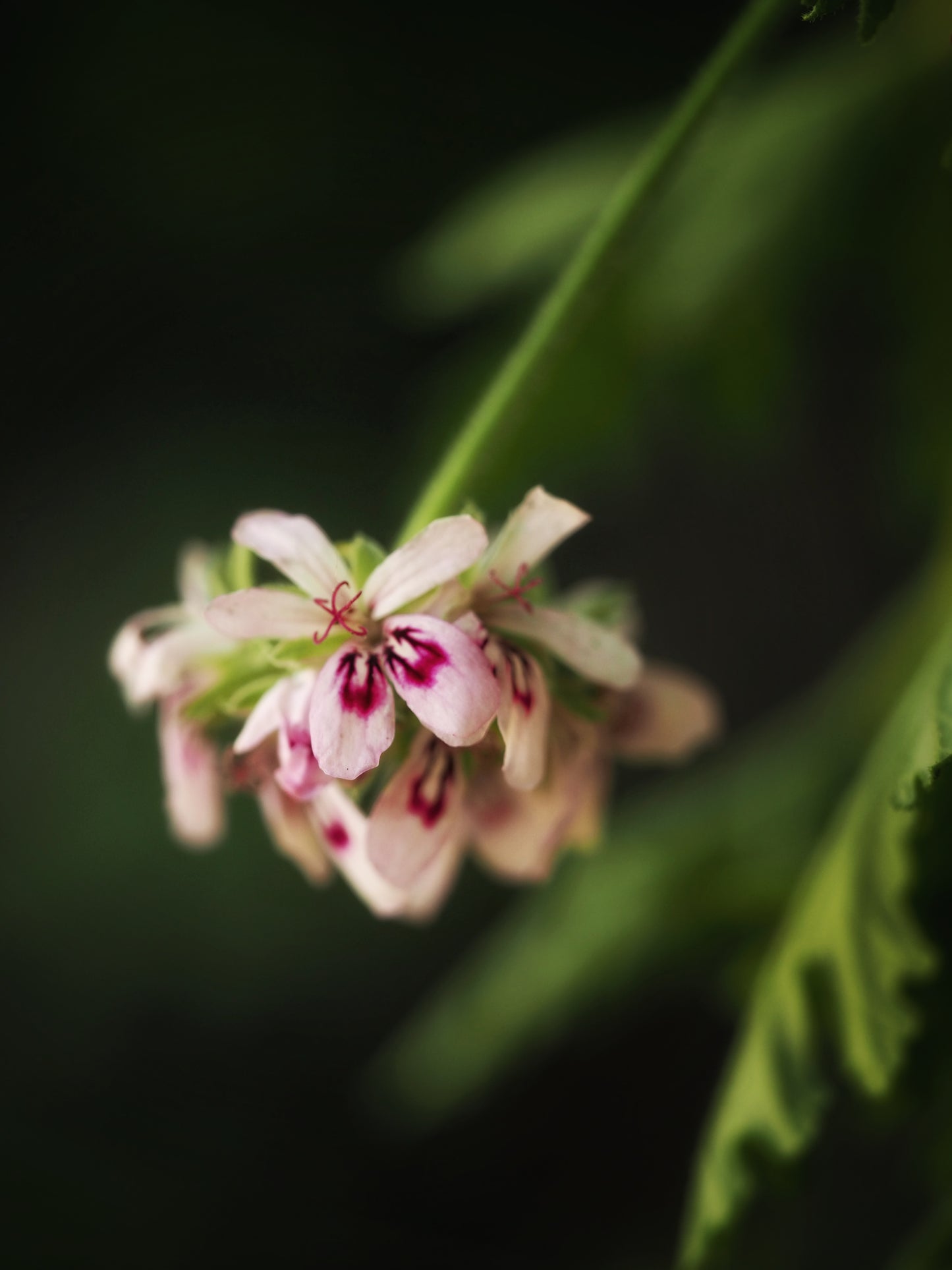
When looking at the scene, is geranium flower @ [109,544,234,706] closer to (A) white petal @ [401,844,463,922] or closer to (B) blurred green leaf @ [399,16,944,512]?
(A) white petal @ [401,844,463,922]

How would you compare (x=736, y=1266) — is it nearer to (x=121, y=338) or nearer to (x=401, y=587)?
(x=401, y=587)

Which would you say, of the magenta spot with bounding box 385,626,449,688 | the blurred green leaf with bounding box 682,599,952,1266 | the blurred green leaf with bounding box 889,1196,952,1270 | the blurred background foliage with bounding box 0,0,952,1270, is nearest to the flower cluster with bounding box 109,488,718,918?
the magenta spot with bounding box 385,626,449,688

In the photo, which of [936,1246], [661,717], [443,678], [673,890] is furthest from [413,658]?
[673,890]

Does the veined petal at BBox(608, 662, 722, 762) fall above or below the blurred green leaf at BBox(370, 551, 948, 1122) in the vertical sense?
above

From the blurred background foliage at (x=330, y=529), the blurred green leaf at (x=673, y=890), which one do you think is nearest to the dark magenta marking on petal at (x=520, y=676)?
the blurred green leaf at (x=673, y=890)

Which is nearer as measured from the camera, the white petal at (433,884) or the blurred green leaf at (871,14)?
the blurred green leaf at (871,14)

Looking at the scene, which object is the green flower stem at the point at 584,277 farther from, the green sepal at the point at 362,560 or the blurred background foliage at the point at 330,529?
the blurred background foliage at the point at 330,529

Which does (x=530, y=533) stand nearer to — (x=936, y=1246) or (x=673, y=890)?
(x=936, y=1246)
